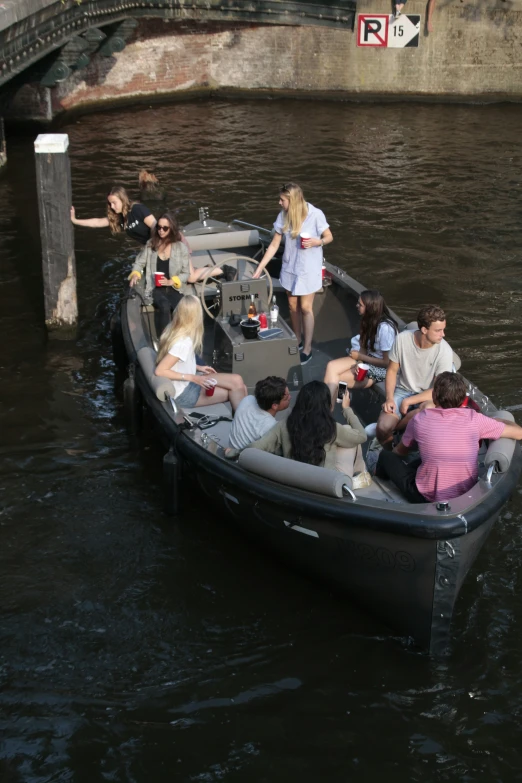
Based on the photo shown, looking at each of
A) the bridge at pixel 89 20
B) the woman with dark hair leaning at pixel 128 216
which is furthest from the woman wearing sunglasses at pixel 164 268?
the bridge at pixel 89 20

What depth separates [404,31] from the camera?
20.1m

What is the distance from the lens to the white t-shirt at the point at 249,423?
629 cm

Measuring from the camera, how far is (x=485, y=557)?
684cm

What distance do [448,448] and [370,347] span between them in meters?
1.98

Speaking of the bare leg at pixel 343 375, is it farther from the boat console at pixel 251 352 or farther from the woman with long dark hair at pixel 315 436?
the woman with long dark hair at pixel 315 436

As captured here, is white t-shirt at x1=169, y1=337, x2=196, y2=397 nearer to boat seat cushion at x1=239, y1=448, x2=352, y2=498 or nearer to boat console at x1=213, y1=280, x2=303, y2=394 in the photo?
boat console at x1=213, y1=280, x2=303, y2=394

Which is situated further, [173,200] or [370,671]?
[173,200]

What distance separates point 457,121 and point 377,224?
6.80m

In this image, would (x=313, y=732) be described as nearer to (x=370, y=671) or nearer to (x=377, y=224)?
(x=370, y=671)

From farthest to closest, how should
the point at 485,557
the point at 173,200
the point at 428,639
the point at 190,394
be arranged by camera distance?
the point at 173,200
the point at 190,394
the point at 485,557
the point at 428,639

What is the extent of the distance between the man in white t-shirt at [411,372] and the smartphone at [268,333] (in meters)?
1.41

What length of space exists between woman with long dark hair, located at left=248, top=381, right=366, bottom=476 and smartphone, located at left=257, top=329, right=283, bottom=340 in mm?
2003

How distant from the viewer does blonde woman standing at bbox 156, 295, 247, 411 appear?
7270 millimetres

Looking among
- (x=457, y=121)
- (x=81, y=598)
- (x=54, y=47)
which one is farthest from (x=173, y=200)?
(x=81, y=598)
